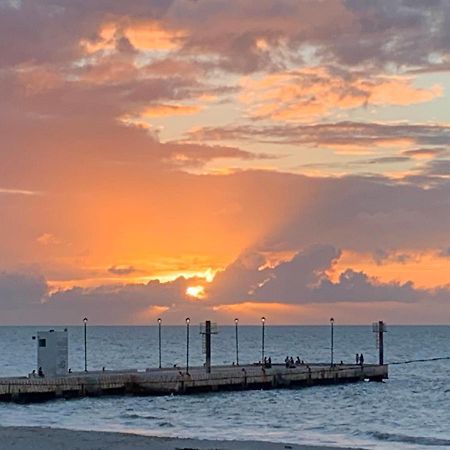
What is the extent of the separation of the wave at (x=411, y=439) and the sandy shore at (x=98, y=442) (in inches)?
353

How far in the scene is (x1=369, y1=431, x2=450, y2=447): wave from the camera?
215 ft

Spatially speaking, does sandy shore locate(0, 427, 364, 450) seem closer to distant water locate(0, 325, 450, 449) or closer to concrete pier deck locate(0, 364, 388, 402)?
distant water locate(0, 325, 450, 449)

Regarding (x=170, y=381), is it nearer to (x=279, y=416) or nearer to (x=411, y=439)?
(x=279, y=416)

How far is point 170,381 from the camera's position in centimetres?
9306

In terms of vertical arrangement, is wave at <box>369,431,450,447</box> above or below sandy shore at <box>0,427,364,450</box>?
below

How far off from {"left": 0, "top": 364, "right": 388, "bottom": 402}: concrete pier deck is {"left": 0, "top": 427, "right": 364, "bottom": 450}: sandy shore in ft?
76.7

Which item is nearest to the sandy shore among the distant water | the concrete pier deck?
the distant water

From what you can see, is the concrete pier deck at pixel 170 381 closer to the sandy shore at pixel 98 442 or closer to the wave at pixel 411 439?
the sandy shore at pixel 98 442

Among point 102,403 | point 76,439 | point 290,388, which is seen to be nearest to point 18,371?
point 290,388

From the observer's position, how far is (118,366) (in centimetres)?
16488

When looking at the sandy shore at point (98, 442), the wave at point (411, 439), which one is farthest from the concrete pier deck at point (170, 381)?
the wave at point (411, 439)

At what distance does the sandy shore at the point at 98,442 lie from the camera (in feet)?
174

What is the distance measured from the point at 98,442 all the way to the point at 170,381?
3745cm

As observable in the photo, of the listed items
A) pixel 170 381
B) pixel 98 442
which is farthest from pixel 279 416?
pixel 98 442
